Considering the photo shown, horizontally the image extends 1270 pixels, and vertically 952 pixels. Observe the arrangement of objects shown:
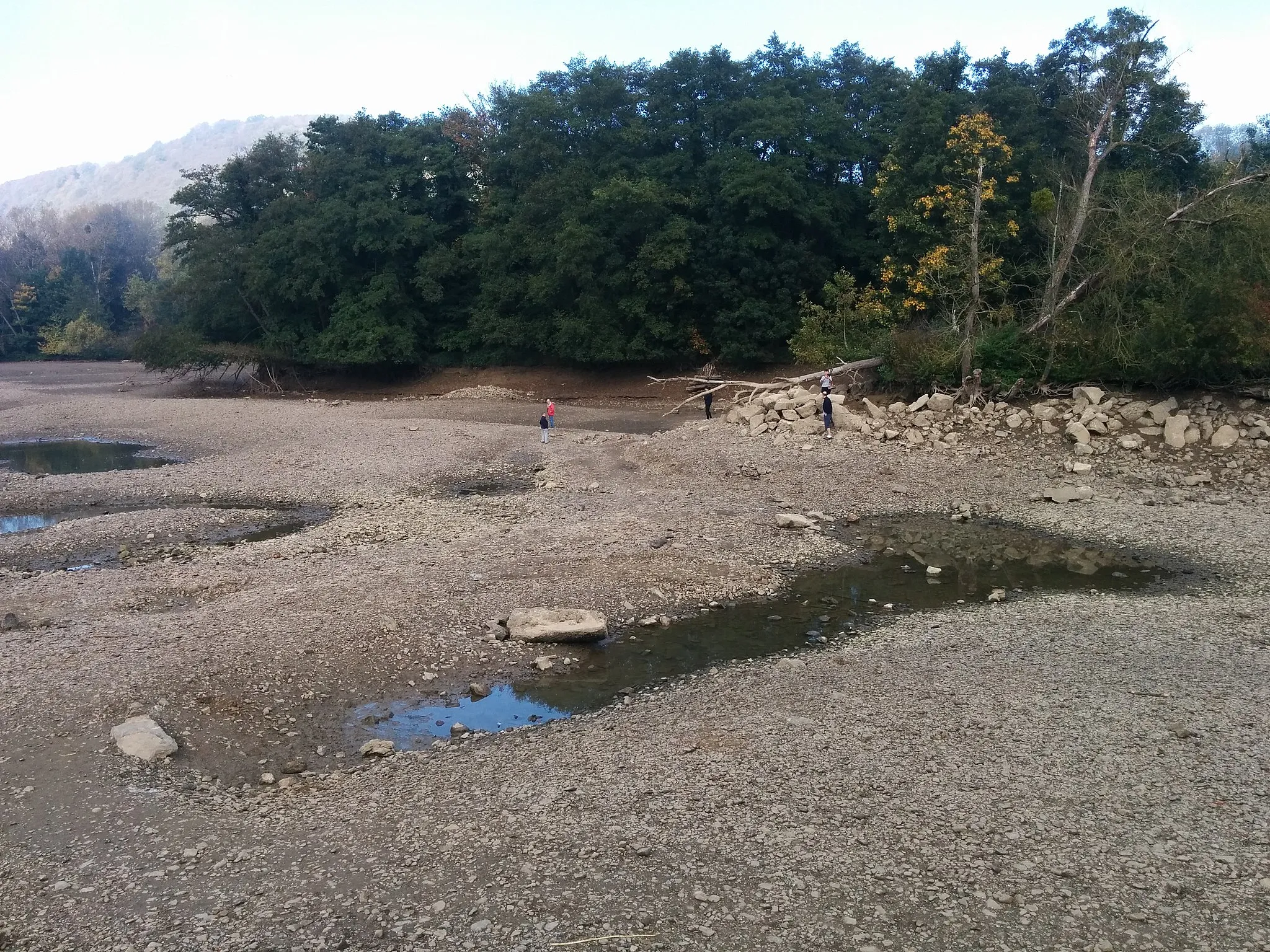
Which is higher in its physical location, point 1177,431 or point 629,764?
point 1177,431

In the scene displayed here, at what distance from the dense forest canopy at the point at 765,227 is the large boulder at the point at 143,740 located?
23.7 m

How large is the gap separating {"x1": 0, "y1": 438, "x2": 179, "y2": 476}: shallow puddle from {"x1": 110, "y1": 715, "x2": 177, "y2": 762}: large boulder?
67.7 ft

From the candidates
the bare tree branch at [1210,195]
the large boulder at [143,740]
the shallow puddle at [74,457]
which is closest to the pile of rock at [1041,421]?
the bare tree branch at [1210,195]

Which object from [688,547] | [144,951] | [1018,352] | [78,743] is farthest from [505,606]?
[1018,352]

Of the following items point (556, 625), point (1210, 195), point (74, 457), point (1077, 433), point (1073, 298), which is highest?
point (1210, 195)

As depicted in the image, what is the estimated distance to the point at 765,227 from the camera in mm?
40844

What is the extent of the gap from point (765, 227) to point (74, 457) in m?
31.1

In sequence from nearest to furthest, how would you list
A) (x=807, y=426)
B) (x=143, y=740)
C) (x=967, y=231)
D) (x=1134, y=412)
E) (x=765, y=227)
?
(x=143, y=740) → (x=1134, y=412) → (x=807, y=426) → (x=967, y=231) → (x=765, y=227)

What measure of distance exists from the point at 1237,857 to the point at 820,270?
36.5 metres

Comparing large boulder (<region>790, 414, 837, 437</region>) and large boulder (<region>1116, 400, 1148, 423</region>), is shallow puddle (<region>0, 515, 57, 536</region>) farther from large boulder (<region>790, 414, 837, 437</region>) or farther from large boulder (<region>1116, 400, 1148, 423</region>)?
large boulder (<region>1116, 400, 1148, 423</region>)

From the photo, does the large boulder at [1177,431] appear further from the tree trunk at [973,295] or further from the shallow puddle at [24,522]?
the shallow puddle at [24,522]

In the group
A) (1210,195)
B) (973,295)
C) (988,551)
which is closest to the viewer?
(988,551)

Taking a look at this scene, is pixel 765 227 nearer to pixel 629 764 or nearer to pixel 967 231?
pixel 967 231

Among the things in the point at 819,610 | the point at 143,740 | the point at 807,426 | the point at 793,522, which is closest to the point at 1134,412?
the point at 807,426
